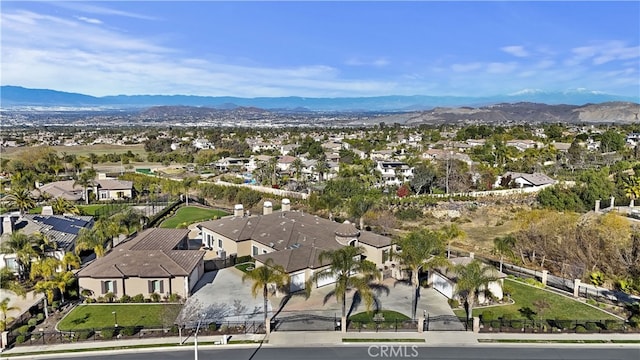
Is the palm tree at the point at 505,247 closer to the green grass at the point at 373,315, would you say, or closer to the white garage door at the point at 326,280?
the green grass at the point at 373,315

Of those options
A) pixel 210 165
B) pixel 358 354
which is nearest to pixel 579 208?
pixel 358 354

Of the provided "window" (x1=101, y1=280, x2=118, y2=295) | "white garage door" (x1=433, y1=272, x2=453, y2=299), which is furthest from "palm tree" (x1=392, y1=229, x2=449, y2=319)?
"window" (x1=101, y1=280, x2=118, y2=295)

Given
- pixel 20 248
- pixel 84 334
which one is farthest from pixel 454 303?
pixel 20 248

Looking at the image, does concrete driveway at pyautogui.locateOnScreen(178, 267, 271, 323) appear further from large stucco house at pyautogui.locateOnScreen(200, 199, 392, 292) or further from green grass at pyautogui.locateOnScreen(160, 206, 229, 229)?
green grass at pyautogui.locateOnScreen(160, 206, 229, 229)

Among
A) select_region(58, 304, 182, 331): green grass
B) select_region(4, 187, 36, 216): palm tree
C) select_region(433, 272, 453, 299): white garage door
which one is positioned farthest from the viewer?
select_region(4, 187, 36, 216): palm tree

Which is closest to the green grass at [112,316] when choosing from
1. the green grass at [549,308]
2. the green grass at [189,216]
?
the green grass at [549,308]
